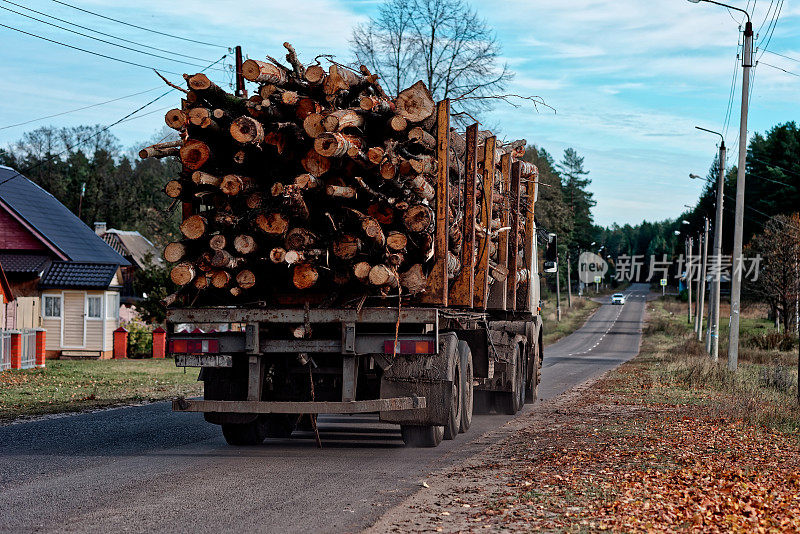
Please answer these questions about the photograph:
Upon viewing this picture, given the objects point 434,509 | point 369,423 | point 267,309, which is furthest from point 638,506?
point 369,423

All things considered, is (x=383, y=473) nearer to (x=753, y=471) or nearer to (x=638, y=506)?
(x=638, y=506)

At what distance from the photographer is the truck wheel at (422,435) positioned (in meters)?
10.7

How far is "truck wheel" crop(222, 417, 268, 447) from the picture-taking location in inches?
436

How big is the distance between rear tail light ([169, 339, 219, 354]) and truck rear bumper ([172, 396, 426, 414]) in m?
0.54

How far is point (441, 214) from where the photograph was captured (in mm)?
10141

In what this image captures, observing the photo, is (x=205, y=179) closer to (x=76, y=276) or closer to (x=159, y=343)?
(x=159, y=343)

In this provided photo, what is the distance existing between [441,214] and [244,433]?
11.4 feet

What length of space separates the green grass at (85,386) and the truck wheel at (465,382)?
22.2 feet

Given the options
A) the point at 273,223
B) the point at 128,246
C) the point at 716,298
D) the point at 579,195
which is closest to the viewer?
the point at 273,223

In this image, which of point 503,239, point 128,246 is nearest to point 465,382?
point 503,239

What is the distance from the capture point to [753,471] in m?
9.33

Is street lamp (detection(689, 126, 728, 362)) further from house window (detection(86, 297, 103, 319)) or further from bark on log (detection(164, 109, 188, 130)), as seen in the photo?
bark on log (detection(164, 109, 188, 130))

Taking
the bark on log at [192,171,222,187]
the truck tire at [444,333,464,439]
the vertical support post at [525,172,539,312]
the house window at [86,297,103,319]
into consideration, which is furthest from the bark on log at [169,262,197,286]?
the house window at [86,297,103,319]

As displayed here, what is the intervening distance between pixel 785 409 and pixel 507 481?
31.4ft
